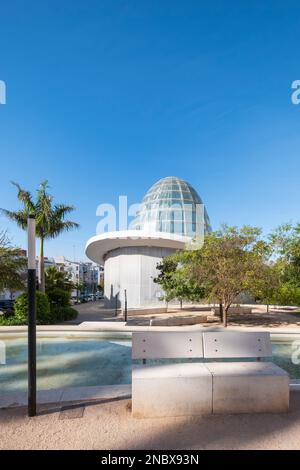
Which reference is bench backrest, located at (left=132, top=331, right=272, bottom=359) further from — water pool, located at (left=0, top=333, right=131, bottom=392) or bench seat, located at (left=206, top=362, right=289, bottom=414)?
water pool, located at (left=0, top=333, right=131, bottom=392)

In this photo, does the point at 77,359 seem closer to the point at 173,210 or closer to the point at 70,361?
the point at 70,361

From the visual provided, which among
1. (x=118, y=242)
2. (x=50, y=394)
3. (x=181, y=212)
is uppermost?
(x=181, y=212)

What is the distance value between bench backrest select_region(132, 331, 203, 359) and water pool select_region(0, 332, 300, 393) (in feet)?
5.59

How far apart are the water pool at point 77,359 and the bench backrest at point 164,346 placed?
170 centimetres

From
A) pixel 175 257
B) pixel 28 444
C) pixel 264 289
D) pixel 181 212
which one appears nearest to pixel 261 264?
pixel 264 289

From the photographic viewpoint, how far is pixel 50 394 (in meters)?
5.09

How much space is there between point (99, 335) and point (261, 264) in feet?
27.7

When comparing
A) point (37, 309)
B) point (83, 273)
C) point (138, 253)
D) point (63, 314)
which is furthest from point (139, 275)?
point (83, 273)

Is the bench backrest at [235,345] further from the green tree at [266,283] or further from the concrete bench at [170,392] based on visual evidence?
the green tree at [266,283]

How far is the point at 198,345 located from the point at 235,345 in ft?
2.14

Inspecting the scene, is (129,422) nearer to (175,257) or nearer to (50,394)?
(50,394)

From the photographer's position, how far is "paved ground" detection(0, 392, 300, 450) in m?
3.56

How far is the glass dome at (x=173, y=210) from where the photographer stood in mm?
43312
